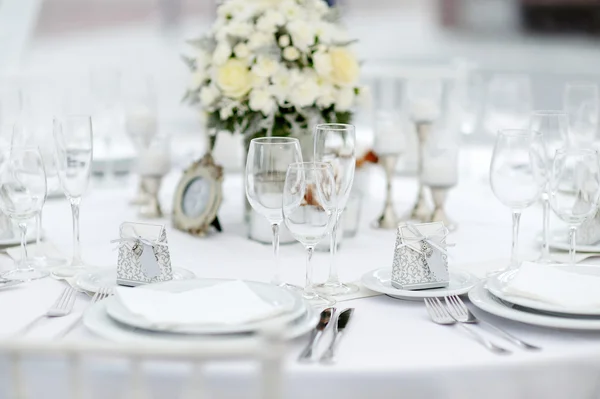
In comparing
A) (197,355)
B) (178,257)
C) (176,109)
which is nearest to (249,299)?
(197,355)

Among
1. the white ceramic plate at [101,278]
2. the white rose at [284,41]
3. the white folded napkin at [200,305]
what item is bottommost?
the white ceramic plate at [101,278]

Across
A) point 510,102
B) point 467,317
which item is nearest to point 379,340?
point 467,317

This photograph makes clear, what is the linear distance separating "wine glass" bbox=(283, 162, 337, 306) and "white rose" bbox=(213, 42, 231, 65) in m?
0.55

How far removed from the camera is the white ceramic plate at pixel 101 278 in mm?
1546

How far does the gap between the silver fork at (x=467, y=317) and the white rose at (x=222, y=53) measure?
802 millimetres

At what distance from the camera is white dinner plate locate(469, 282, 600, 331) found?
1.32m

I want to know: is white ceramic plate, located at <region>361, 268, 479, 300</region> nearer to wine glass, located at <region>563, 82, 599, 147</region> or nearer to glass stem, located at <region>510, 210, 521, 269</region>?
glass stem, located at <region>510, 210, 521, 269</region>

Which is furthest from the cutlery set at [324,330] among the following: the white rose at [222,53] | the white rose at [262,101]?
the white rose at [222,53]

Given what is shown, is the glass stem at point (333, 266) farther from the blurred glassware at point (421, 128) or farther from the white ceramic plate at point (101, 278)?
the blurred glassware at point (421, 128)

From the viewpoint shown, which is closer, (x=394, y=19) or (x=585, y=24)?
(x=585, y=24)

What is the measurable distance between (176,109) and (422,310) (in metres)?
8.61

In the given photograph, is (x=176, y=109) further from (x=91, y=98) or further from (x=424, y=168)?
(x=424, y=168)

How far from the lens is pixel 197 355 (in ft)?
3.05

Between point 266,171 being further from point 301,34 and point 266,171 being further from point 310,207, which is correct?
point 301,34
